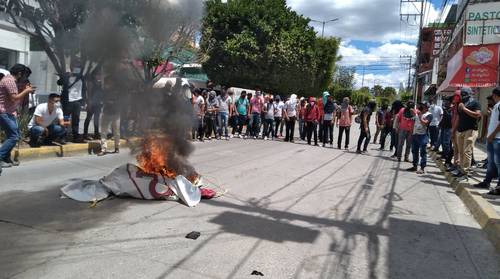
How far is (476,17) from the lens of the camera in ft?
49.9

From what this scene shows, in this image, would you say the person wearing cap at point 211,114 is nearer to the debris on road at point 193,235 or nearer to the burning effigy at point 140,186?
the burning effigy at point 140,186

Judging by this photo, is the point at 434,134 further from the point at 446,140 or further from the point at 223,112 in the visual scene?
the point at 223,112

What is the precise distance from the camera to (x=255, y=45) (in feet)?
78.1

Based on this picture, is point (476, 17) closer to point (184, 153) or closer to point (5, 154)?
point (184, 153)

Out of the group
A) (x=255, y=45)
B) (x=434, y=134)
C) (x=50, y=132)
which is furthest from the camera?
(x=255, y=45)

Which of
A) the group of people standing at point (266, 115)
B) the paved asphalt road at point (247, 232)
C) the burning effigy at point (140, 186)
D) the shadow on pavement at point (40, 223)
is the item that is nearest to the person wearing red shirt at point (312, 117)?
the group of people standing at point (266, 115)

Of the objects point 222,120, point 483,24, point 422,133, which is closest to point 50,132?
point 222,120

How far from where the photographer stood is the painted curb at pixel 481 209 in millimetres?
5218

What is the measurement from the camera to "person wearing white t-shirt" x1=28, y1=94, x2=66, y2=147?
8945 millimetres

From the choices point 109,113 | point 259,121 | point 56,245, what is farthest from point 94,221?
point 259,121

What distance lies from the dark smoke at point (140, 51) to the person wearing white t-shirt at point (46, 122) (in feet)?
7.91

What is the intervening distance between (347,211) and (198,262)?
2.83 metres

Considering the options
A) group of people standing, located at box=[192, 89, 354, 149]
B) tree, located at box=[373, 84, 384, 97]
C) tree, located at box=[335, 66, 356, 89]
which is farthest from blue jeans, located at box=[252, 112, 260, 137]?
tree, located at box=[373, 84, 384, 97]

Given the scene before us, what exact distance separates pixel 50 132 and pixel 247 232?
628cm
